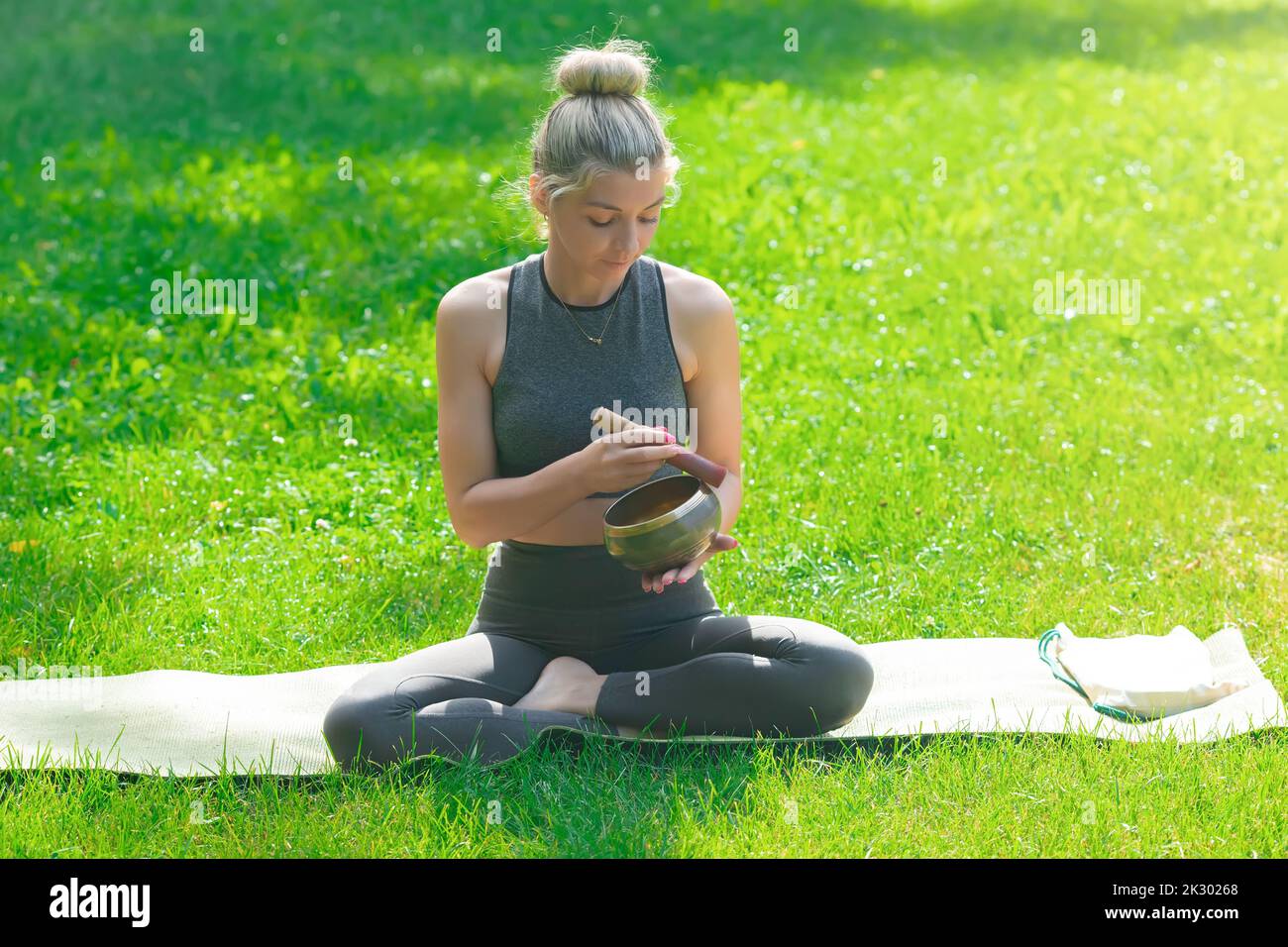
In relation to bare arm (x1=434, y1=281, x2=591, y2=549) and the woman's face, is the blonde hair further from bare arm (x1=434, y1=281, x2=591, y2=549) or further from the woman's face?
bare arm (x1=434, y1=281, x2=591, y2=549)

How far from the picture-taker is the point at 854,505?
5078mm

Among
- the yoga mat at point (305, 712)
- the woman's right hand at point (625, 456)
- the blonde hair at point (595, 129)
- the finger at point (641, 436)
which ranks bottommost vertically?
the yoga mat at point (305, 712)

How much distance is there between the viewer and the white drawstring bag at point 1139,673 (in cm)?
365

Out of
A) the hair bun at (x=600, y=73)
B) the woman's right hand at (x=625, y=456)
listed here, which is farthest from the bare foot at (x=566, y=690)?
the hair bun at (x=600, y=73)

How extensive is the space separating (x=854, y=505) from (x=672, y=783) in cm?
202

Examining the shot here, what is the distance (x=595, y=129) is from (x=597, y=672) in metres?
1.30

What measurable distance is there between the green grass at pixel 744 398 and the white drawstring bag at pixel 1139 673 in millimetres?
258

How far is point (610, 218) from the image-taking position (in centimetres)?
324

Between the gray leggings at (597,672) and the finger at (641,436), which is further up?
the finger at (641,436)

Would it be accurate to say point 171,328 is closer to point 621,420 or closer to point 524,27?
point 621,420

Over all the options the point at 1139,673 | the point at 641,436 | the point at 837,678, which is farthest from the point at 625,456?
the point at 1139,673

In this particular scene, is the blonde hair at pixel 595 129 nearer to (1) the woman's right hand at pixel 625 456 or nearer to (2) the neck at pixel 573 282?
(2) the neck at pixel 573 282

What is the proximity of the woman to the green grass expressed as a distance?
0.45 feet

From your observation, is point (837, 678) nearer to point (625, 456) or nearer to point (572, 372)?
point (625, 456)
